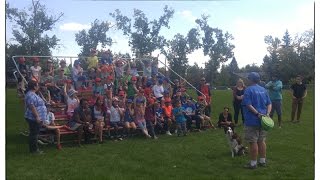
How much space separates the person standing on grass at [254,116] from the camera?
6602 mm

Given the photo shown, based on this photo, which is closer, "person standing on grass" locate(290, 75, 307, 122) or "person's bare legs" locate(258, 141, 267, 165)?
"person's bare legs" locate(258, 141, 267, 165)

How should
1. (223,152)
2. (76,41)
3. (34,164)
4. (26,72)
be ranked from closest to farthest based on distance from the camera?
(34,164) → (223,152) → (26,72) → (76,41)

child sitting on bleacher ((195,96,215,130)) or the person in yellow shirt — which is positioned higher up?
the person in yellow shirt

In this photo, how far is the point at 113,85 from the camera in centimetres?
1202

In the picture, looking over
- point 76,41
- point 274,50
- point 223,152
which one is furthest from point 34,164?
point 274,50

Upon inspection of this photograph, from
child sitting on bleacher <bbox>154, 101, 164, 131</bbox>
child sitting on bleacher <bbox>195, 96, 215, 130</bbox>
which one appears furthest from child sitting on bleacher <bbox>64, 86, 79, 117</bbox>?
child sitting on bleacher <bbox>195, 96, 215, 130</bbox>

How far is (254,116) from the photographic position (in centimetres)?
659

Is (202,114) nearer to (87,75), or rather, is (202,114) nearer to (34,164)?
(87,75)

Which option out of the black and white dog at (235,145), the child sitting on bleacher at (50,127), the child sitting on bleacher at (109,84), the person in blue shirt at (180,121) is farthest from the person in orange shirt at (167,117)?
the black and white dog at (235,145)

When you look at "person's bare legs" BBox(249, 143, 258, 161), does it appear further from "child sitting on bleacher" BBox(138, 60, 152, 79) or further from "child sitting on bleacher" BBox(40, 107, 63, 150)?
"child sitting on bleacher" BBox(138, 60, 152, 79)

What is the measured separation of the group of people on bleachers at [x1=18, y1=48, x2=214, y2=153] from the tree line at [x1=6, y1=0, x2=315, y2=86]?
7.97 ft

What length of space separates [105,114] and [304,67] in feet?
74.1

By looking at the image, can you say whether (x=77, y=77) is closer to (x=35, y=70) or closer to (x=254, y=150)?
(x=35, y=70)

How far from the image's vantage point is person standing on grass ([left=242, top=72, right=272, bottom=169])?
660 centimetres
